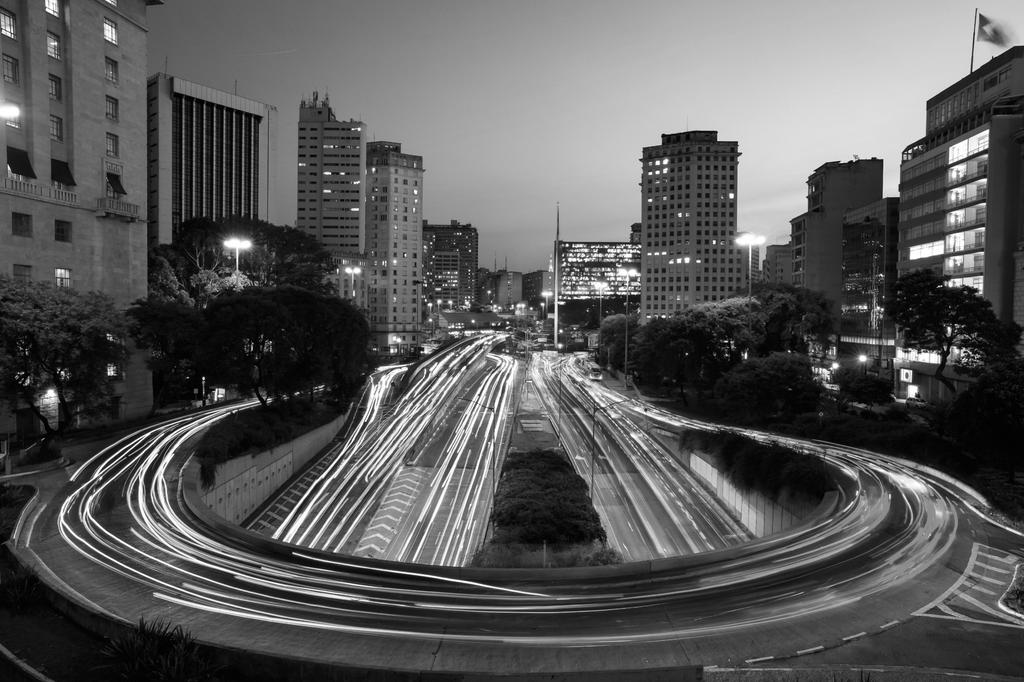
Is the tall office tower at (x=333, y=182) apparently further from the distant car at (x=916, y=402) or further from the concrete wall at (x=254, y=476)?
the distant car at (x=916, y=402)

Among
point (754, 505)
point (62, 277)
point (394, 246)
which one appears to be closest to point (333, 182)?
point (394, 246)

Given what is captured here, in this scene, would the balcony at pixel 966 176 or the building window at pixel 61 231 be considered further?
the balcony at pixel 966 176

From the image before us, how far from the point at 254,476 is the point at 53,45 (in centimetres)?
3230

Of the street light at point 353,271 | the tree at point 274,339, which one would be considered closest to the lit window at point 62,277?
the tree at point 274,339

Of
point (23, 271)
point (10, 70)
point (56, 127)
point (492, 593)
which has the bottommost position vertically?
point (492, 593)

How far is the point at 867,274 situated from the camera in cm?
9094

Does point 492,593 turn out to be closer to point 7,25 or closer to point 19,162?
point 19,162

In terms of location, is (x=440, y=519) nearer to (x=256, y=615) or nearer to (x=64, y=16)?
(x=256, y=615)

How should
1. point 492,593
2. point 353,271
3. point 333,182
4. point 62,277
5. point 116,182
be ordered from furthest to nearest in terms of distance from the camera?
point 333,182 < point 353,271 < point 116,182 < point 62,277 < point 492,593

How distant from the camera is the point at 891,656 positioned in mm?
12672

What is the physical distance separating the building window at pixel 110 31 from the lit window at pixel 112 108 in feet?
13.5

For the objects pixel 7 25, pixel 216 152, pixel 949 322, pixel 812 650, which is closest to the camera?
pixel 812 650

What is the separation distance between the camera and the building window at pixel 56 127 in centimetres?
4100

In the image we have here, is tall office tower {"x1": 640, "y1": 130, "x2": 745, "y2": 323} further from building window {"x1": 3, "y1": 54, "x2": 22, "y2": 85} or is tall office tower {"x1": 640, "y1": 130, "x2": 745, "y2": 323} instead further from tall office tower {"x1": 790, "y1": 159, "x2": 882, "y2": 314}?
building window {"x1": 3, "y1": 54, "x2": 22, "y2": 85}
